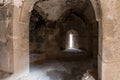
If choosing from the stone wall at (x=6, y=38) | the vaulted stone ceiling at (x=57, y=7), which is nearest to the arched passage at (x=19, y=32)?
the stone wall at (x=6, y=38)

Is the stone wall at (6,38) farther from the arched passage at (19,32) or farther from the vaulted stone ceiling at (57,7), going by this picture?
the vaulted stone ceiling at (57,7)

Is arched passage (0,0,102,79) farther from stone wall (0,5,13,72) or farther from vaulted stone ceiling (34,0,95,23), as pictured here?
vaulted stone ceiling (34,0,95,23)

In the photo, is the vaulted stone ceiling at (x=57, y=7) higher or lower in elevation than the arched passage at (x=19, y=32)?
higher

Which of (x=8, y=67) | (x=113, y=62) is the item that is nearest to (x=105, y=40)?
(x=113, y=62)

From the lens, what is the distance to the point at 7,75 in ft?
9.78

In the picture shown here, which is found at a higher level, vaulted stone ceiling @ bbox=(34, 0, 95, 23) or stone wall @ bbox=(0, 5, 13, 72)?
vaulted stone ceiling @ bbox=(34, 0, 95, 23)

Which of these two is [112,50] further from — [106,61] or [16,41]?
[16,41]

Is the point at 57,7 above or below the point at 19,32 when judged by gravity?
above

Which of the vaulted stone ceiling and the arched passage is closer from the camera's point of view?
the arched passage

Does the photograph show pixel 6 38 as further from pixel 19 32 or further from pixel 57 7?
pixel 57 7

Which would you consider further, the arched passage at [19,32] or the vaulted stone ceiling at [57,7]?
the vaulted stone ceiling at [57,7]

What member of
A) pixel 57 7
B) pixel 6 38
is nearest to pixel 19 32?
pixel 6 38

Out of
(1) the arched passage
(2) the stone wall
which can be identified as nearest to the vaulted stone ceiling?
(1) the arched passage

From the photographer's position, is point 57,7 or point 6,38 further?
point 57,7
